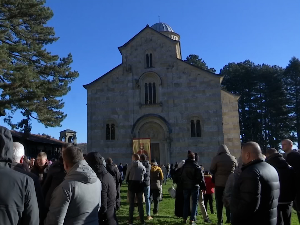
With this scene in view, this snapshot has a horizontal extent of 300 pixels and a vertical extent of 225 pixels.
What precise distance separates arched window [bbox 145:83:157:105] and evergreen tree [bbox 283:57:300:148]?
2635 centimetres

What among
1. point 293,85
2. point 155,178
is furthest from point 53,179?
point 293,85

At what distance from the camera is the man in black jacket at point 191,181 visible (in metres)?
7.29

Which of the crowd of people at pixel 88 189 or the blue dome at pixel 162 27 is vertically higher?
the blue dome at pixel 162 27

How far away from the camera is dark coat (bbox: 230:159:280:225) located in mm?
3488

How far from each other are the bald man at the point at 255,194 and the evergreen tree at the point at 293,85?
42740 millimetres

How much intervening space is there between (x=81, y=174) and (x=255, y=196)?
2026 millimetres

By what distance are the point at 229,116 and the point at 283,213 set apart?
2122cm

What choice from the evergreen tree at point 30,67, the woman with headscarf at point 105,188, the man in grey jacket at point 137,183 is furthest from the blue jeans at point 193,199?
the evergreen tree at point 30,67

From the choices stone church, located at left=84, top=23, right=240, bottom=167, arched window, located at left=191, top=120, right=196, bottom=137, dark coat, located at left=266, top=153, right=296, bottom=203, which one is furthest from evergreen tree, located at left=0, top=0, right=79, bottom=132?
dark coat, located at left=266, top=153, right=296, bottom=203

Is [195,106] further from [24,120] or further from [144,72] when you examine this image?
[24,120]

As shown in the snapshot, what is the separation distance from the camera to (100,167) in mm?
4832

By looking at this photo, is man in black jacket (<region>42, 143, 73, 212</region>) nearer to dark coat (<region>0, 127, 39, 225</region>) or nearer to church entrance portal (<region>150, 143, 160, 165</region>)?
dark coat (<region>0, 127, 39, 225</region>)

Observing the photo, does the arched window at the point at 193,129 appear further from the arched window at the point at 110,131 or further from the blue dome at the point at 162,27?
the blue dome at the point at 162,27

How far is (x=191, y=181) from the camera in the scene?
23.9 ft
